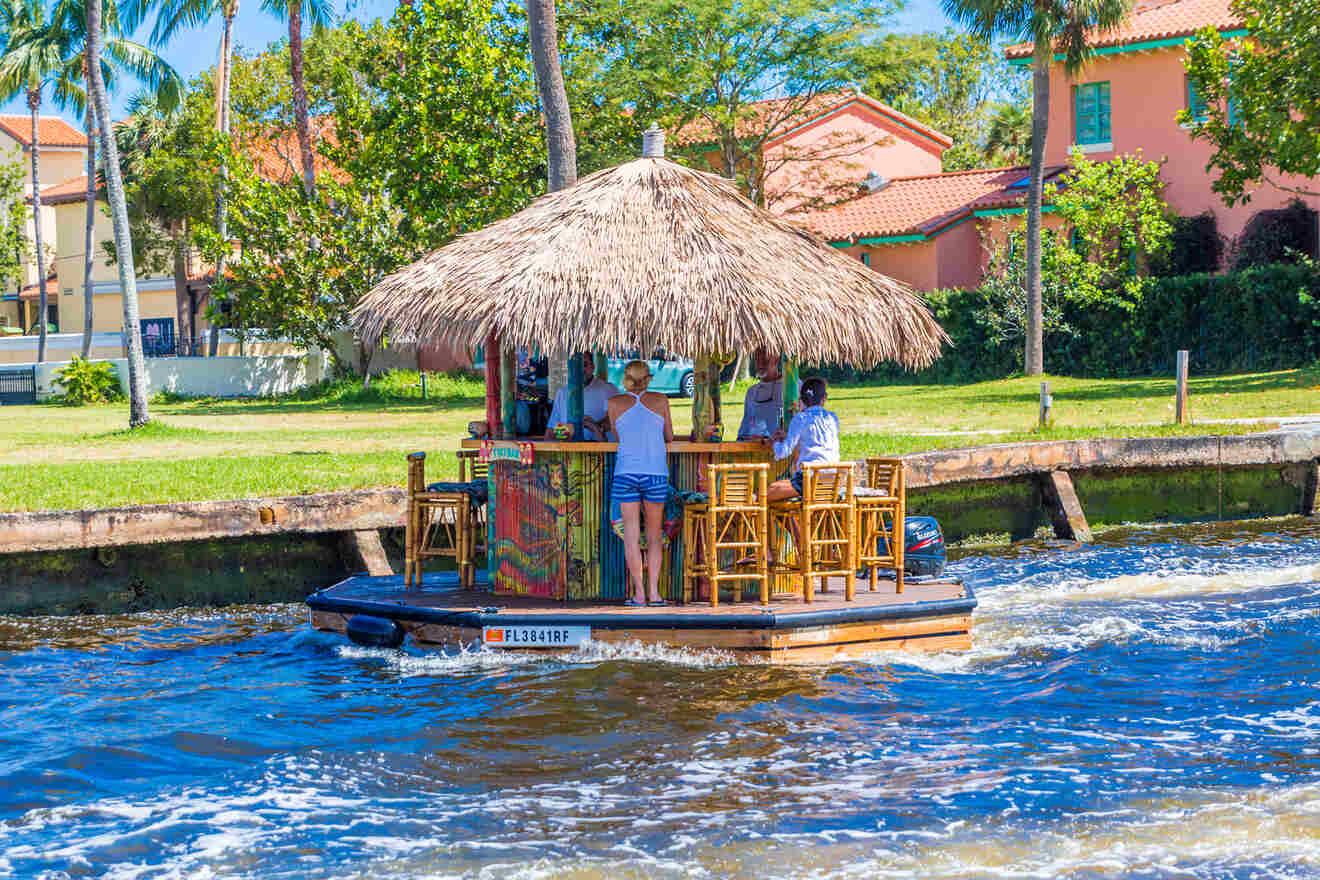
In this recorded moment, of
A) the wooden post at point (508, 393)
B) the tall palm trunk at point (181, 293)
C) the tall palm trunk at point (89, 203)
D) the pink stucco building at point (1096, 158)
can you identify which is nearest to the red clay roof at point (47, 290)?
the tall palm trunk at point (181, 293)

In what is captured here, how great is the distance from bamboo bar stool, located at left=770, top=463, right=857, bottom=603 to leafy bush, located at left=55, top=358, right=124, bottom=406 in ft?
98.0

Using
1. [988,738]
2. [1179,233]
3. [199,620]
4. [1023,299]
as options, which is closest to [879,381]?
[1023,299]

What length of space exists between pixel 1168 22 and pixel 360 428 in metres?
23.8

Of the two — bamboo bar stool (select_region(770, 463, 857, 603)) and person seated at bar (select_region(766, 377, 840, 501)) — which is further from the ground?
person seated at bar (select_region(766, 377, 840, 501))

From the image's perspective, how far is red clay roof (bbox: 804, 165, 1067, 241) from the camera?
41188mm

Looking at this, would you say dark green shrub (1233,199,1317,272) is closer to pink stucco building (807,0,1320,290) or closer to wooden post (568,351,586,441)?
pink stucco building (807,0,1320,290)

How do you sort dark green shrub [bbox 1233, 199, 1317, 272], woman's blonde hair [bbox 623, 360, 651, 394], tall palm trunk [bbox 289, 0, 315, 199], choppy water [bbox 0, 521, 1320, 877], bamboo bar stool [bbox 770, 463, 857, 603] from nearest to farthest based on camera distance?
choppy water [bbox 0, 521, 1320, 877], woman's blonde hair [bbox 623, 360, 651, 394], bamboo bar stool [bbox 770, 463, 857, 603], dark green shrub [bbox 1233, 199, 1317, 272], tall palm trunk [bbox 289, 0, 315, 199]

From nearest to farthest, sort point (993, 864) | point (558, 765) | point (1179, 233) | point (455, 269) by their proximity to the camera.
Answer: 1. point (993, 864)
2. point (558, 765)
3. point (455, 269)
4. point (1179, 233)

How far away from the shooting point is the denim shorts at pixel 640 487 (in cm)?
1089

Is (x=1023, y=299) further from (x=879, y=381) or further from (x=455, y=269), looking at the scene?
(x=455, y=269)

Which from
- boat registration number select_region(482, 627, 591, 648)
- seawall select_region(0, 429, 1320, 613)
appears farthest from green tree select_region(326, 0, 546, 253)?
boat registration number select_region(482, 627, 591, 648)

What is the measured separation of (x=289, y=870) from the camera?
23.2ft

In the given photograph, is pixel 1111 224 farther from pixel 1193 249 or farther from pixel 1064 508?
pixel 1064 508

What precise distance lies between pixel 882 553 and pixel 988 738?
370cm
